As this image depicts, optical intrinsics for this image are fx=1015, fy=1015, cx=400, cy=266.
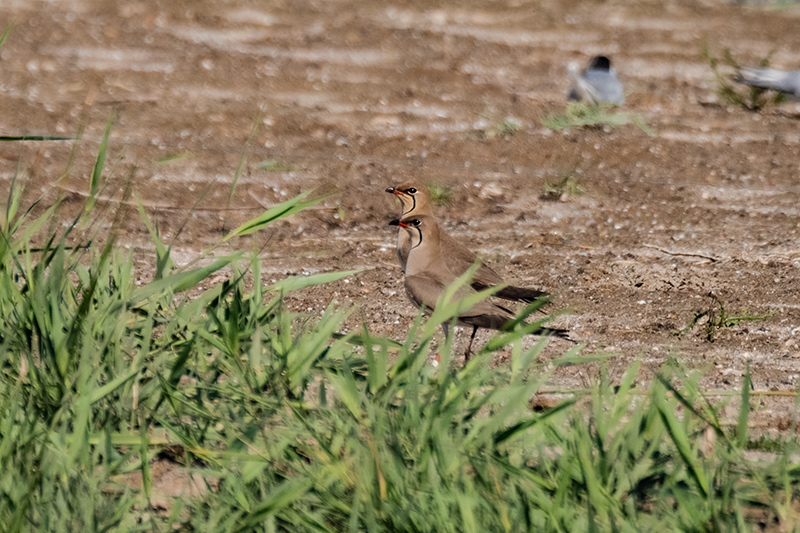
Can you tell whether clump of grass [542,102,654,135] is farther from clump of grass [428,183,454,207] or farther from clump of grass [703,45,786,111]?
clump of grass [428,183,454,207]

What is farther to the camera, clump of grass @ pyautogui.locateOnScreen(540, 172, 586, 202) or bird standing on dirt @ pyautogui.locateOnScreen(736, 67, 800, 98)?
bird standing on dirt @ pyautogui.locateOnScreen(736, 67, 800, 98)

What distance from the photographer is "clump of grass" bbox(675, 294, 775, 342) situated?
4.48 m

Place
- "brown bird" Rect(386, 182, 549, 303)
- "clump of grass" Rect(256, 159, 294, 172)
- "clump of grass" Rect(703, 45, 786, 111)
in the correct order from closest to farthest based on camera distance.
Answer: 1. "brown bird" Rect(386, 182, 549, 303)
2. "clump of grass" Rect(256, 159, 294, 172)
3. "clump of grass" Rect(703, 45, 786, 111)

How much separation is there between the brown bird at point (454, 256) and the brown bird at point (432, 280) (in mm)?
38

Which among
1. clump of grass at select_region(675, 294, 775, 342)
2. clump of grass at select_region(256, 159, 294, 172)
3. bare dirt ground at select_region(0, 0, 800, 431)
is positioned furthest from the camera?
clump of grass at select_region(256, 159, 294, 172)

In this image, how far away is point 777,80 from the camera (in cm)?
837

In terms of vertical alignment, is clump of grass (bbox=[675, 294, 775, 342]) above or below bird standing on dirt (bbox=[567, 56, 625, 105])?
below

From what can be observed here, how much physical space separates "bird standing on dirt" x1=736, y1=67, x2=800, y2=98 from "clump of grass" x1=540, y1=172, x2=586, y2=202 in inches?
114

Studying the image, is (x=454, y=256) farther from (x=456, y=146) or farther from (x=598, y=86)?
(x=598, y=86)

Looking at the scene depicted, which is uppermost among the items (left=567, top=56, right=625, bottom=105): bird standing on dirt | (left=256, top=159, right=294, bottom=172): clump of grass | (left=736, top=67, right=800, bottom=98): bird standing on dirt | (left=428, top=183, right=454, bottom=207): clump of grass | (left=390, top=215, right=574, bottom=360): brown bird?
(left=736, top=67, right=800, bottom=98): bird standing on dirt

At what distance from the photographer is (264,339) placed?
134 inches

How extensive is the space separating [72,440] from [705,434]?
175 centimetres

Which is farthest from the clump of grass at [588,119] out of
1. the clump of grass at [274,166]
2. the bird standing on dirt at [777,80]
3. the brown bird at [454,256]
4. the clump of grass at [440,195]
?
the brown bird at [454,256]

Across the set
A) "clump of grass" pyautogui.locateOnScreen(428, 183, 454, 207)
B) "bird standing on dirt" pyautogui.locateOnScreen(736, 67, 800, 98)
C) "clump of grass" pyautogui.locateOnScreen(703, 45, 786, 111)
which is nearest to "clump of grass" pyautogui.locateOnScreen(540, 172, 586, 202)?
"clump of grass" pyautogui.locateOnScreen(428, 183, 454, 207)
